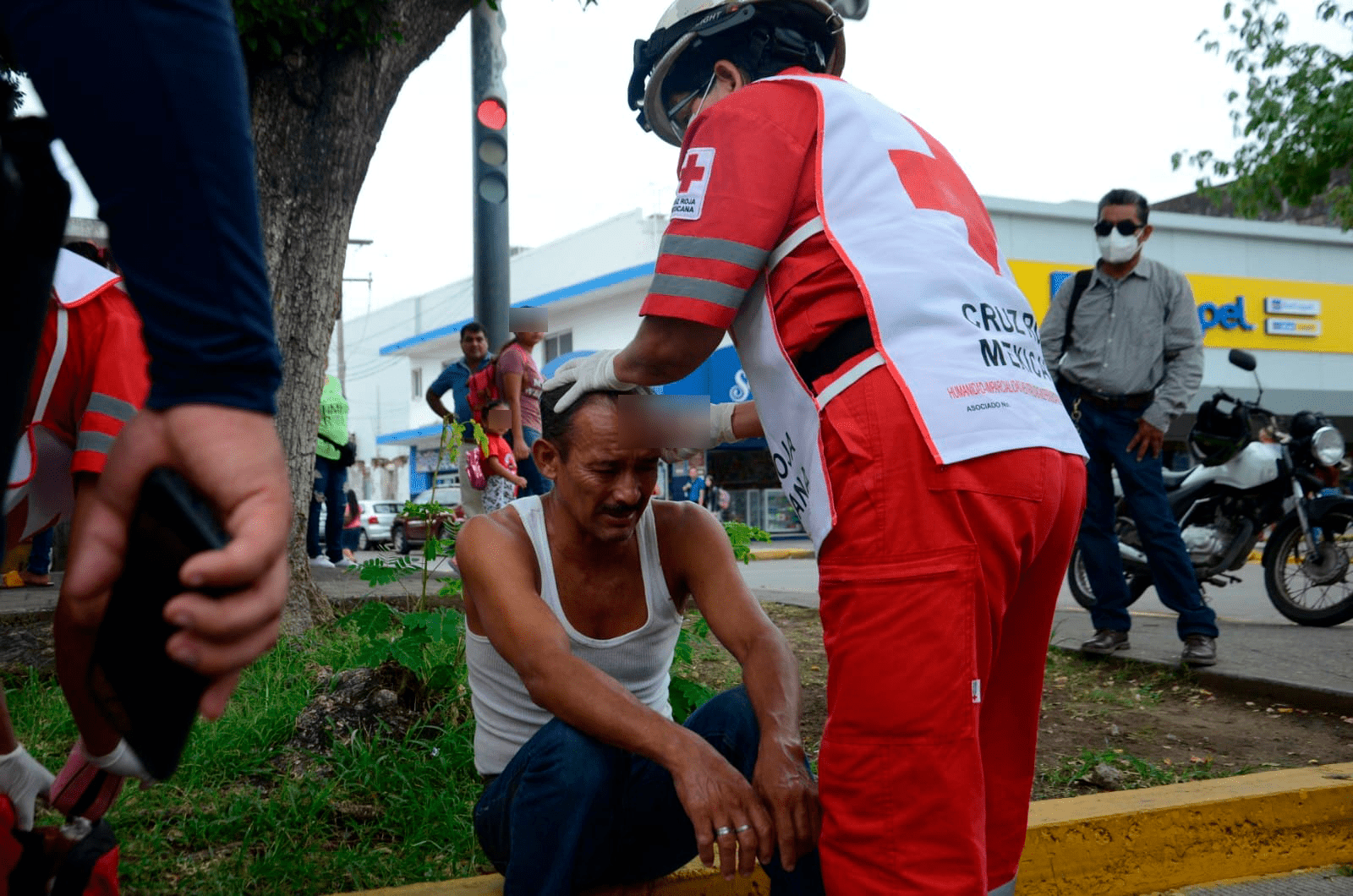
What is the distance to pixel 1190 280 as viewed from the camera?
23078 millimetres

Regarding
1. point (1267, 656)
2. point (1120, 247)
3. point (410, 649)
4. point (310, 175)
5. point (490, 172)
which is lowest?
point (1267, 656)

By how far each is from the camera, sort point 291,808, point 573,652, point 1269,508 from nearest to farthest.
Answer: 1. point 573,652
2. point 291,808
3. point 1269,508

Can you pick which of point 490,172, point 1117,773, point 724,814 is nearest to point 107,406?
point 724,814

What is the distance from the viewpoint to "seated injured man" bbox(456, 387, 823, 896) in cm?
204

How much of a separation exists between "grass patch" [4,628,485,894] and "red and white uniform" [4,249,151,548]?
1033 mm

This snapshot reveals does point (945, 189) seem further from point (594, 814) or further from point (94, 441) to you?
point (94, 441)

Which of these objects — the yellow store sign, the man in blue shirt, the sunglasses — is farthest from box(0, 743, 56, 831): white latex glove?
the yellow store sign

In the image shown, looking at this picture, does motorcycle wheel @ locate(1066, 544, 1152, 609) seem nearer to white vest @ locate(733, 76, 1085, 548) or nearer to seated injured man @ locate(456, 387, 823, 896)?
seated injured man @ locate(456, 387, 823, 896)

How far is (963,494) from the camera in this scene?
171 centimetres

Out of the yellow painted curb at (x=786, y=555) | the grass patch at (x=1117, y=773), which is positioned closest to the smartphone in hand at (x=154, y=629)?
the grass patch at (x=1117, y=773)

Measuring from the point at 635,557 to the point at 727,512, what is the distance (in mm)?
22376

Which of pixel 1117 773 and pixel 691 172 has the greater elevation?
pixel 691 172

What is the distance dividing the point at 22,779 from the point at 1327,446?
261 inches

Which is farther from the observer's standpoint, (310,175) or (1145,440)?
(1145,440)
